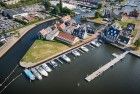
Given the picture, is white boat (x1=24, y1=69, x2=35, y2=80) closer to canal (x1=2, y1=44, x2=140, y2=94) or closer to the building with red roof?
canal (x1=2, y1=44, x2=140, y2=94)

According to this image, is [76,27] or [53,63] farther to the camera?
[76,27]

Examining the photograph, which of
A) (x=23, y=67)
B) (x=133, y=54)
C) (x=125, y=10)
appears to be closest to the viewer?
(x=23, y=67)

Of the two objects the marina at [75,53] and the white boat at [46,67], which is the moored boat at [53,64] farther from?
the marina at [75,53]

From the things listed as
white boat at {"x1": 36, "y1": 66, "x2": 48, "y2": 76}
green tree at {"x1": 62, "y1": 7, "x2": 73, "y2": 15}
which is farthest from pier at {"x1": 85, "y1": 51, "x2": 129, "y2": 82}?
green tree at {"x1": 62, "y1": 7, "x2": 73, "y2": 15}

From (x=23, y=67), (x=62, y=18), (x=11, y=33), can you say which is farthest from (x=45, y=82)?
(x=62, y=18)

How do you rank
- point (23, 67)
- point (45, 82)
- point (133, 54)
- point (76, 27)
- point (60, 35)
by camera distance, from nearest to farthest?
1. point (45, 82)
2. point (23, 67)
3. point (133, 54)
4. point (60, 35)
5. point (76, 27)

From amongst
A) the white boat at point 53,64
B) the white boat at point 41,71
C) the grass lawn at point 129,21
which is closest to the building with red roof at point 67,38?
the white boat at point 53,64

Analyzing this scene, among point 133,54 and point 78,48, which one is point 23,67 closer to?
point 78,48
